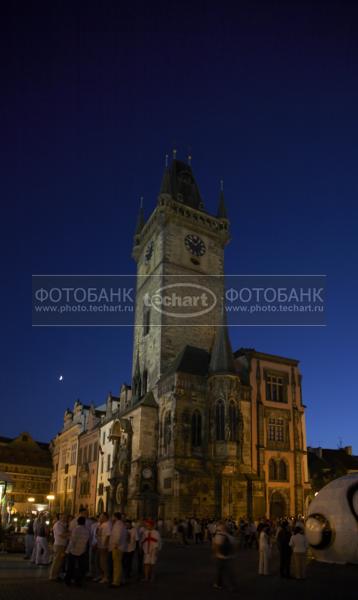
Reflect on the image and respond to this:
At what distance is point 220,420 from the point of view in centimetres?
3653

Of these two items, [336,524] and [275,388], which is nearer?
[336,524]

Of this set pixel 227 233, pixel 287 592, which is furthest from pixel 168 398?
pixel 287 592

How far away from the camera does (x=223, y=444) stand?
35.6m

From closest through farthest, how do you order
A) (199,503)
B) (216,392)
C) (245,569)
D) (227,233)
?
(245,569) → (199,503) → (216,392) → (227,233)

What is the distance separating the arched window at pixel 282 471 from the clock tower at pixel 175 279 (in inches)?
454

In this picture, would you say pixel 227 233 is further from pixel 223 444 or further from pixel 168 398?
pixel 223 444

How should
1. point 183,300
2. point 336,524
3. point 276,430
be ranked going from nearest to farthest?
point 336,524, point 276,430, point 183,300

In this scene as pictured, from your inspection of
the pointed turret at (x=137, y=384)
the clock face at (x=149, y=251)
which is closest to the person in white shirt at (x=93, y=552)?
the pointed turret at (x=137, y=384)

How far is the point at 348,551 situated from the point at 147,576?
628 cm

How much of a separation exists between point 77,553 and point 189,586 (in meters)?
2.92

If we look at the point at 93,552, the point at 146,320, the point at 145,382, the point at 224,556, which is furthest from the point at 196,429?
the point at 224,556

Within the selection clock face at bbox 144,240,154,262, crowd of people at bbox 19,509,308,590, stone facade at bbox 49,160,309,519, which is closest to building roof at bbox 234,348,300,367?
stone facade at bbox 49,160,309,519

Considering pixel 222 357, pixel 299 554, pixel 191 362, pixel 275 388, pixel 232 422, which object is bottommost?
pixel 299 554

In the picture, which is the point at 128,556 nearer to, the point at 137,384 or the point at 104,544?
the point at 104,544
